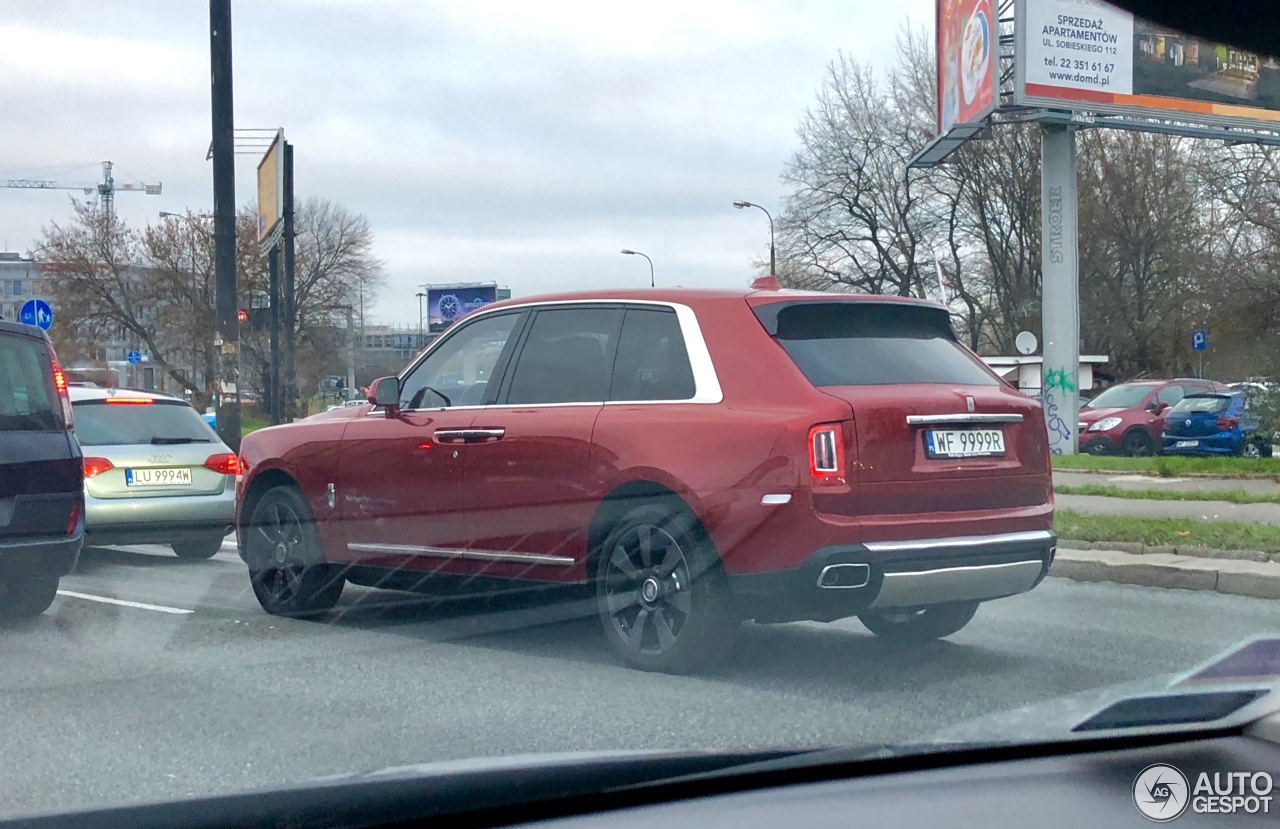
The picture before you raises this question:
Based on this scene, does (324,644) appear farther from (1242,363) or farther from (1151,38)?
(1151,38)

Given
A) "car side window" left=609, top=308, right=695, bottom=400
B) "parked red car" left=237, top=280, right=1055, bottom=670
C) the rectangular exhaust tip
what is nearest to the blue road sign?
"parked red car" left=237, top=280, right=1055, bottom=670

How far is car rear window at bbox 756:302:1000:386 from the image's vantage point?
18.8 ft

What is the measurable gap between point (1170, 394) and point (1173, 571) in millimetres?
16888

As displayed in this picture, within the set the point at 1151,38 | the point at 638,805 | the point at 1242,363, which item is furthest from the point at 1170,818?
the point at 1151,38

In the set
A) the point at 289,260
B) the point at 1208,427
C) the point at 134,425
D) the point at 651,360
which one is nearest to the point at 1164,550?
the point at 651,360

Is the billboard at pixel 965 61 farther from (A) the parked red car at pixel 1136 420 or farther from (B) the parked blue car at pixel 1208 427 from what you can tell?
(B) the parked blue car at pixel 1208 427

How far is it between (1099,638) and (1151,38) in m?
20.3

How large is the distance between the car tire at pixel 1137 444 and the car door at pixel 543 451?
20.2m

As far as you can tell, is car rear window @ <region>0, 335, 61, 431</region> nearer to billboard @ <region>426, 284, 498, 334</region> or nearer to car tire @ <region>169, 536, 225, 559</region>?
car tire @ <region>169, 536, 225, 559</region>

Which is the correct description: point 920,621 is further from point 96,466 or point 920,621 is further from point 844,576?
point 96,466

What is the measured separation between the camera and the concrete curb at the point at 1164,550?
9438mm

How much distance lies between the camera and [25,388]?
7.80 meters

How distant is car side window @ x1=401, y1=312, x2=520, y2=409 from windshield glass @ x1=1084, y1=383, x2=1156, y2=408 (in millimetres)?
20332

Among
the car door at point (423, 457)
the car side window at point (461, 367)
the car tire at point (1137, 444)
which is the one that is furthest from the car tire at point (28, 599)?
the car tire at point (1137, 444)
